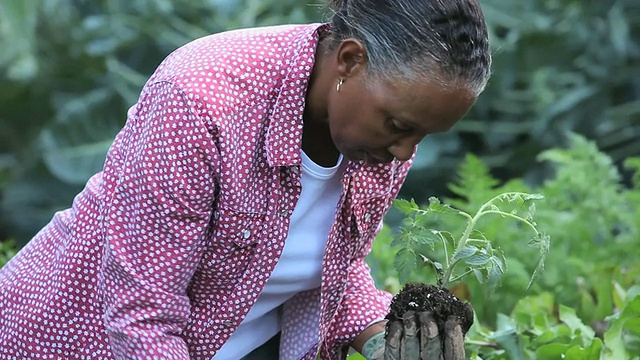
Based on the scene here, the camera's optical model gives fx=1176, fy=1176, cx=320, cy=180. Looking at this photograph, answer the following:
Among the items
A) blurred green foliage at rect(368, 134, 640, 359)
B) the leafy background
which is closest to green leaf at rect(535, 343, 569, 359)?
blurred green foliage at rect(368, 134, 640, 359)

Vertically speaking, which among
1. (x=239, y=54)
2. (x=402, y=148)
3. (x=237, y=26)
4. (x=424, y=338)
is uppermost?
(x=237, y=26)

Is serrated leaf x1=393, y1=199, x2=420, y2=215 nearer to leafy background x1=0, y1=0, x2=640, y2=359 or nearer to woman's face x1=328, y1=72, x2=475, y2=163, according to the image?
woman's face x1=328, y1=72, x2=475, y2=163

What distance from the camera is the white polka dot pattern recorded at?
222 centimetres

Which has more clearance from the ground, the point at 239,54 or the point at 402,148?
the point at 239,54

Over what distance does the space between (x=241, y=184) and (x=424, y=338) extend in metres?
0.46

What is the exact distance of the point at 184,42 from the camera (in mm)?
5398

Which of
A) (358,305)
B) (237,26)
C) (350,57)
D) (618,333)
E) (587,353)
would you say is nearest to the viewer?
(350,57)

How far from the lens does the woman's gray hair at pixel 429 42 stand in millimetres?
2104

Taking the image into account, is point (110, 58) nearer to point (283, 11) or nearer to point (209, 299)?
point (283, 11)

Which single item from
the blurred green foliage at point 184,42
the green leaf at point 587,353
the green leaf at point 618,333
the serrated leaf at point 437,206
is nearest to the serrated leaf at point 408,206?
the serrated leaf at point 437,206

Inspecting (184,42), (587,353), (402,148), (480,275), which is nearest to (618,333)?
(587,353)

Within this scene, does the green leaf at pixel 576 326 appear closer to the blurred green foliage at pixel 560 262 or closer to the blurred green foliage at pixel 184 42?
the blurred green foliage at pixel 560 262

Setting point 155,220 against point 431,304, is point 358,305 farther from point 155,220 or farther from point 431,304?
point 155,220

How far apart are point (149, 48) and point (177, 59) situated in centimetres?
332
